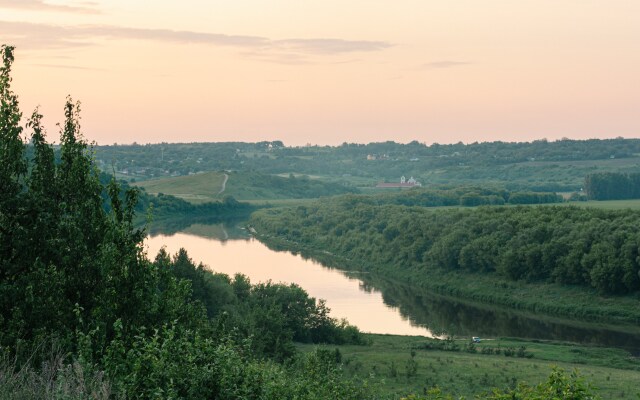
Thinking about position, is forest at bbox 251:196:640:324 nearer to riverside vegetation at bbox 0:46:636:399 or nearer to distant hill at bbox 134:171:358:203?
riverside vegetation at bbox 0:46:636:399

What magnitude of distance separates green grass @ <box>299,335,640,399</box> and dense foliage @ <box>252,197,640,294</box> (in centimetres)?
1401

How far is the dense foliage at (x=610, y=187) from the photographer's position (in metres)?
117

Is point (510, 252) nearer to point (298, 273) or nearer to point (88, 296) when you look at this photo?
point (298, 273)

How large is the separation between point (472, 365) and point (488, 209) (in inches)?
1716

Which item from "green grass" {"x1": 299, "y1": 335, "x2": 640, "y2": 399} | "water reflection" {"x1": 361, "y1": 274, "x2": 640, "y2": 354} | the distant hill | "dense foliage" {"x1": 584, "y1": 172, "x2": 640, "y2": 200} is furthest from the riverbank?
the distant hill

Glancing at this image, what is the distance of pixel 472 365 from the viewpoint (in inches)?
1332

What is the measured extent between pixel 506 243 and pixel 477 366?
30.6 meters

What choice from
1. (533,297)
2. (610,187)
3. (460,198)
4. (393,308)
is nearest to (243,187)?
(460,198)

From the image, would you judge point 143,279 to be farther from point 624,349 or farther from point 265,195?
point 265,195

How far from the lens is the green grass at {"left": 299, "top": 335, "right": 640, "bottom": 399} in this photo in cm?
3030

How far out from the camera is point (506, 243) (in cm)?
6306

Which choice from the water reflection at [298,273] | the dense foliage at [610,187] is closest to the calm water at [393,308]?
the water reflection at [298,273]

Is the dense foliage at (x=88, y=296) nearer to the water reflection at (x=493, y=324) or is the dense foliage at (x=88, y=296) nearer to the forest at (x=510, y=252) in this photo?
the water reflection at (x=493, y=324)

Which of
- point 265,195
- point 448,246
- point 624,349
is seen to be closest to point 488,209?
point 448,246
